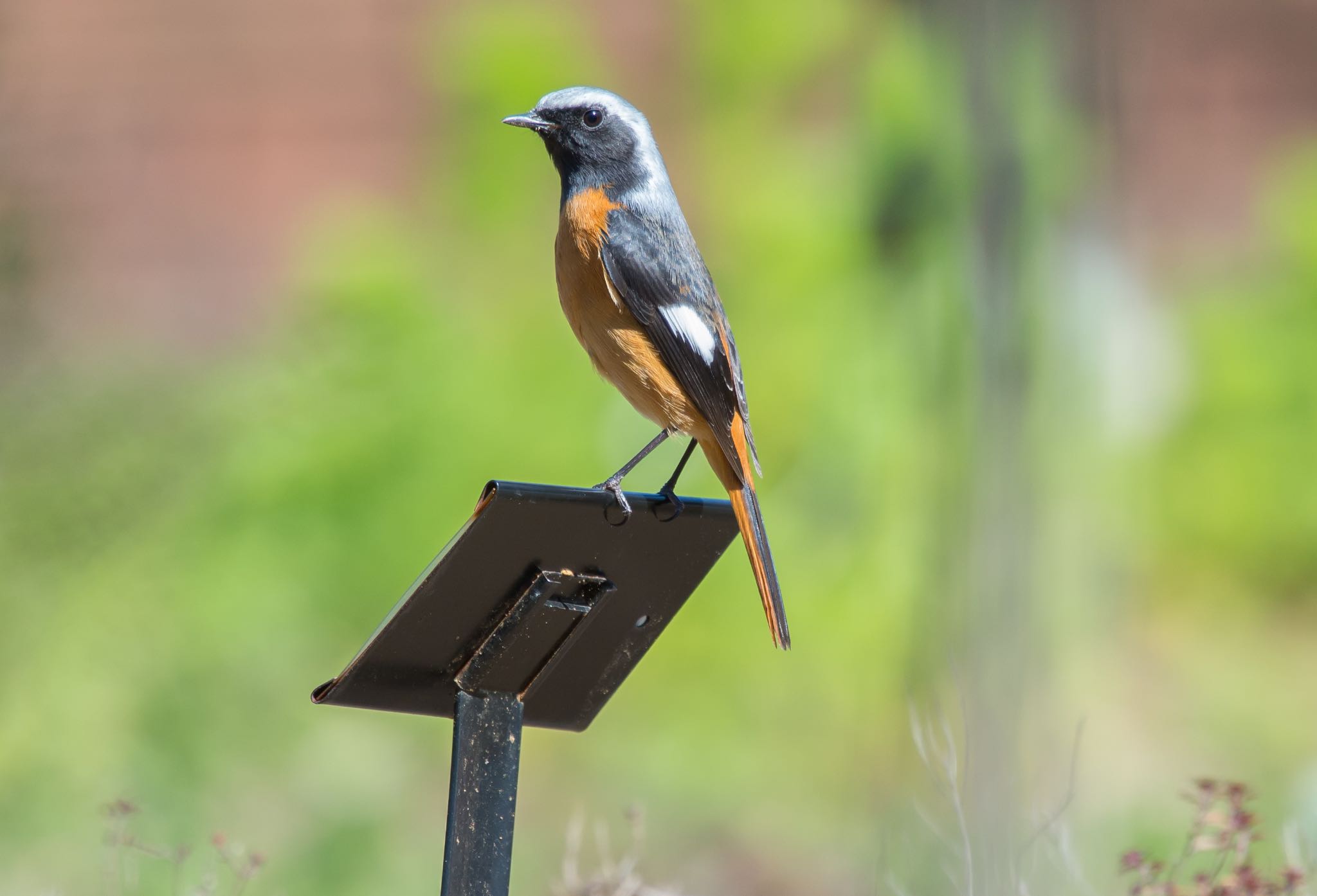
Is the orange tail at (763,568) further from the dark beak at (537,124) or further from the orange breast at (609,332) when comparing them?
the dark beak at (537,124)

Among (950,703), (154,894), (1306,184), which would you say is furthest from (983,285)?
(1306,184)

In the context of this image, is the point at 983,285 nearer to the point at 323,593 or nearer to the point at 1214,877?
the point at 1214,877

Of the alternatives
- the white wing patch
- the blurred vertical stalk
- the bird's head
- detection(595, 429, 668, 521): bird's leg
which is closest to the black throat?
the bird's head

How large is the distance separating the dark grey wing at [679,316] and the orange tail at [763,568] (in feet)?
0.48

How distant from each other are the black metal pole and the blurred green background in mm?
1119

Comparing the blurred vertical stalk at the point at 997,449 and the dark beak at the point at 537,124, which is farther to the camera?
the dark beak at the point at 537,124

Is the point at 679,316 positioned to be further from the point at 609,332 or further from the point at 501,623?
the point at 501,623

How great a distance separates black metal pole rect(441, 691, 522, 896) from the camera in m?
1.95

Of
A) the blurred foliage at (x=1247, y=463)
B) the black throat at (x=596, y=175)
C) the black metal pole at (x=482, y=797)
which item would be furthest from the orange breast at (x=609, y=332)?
the blurred foliage at (x=1247, y=463)

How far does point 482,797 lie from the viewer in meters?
1.97

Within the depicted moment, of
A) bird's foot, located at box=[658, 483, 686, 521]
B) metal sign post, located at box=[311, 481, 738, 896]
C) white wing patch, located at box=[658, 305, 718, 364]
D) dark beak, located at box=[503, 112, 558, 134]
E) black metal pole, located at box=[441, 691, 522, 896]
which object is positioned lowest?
black metal pole, located at box=[441, 691, 522, 896]

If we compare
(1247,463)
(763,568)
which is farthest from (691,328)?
(1247,463)

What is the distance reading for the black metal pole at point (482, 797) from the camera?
1.95 meters

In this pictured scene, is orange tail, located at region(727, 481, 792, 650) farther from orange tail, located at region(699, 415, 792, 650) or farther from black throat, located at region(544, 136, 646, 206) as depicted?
black throat, located at region(544, 136, 646, 206)
